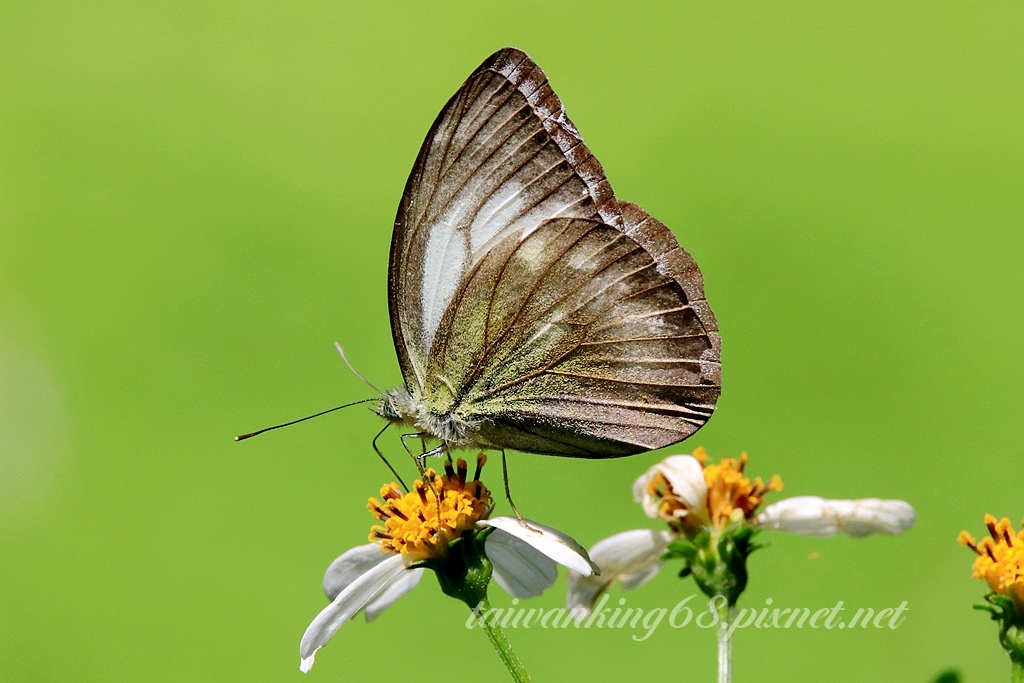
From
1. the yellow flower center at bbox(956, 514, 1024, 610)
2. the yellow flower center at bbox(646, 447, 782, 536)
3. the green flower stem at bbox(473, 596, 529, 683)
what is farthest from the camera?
the yellow flower center at bbox(646, 447, 782, 536)

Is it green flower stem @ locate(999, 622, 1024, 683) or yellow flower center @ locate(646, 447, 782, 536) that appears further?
yellow flower center @ locate(646, 447, 782, 536)

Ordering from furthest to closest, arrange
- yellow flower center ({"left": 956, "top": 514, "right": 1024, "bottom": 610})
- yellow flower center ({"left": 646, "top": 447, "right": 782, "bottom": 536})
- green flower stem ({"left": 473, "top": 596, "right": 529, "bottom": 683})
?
yellow flower center ({"left": 646, "top": 447, "right": 782, "bottom": 536})
yellow flower center ({"left": 956, "top": 514, "right": 1024, "bottom": 610})
green flower stem ({"left": 473, "top": 596, "right": 529, "bottom": 683})

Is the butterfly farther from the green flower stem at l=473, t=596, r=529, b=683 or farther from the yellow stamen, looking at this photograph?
the green flower stem at l=473, t=596, r=529, b=683

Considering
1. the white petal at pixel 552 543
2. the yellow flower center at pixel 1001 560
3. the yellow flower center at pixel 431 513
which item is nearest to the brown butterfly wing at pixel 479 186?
the yellow flower center at pixel 431 513

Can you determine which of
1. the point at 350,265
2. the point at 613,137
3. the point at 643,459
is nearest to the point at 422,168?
the point at 643,459

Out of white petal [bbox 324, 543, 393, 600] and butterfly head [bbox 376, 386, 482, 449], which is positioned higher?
butterfly head [bbox 376, 386, 482, 449]

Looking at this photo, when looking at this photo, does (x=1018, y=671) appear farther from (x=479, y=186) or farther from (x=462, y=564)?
(x=479, y=186)

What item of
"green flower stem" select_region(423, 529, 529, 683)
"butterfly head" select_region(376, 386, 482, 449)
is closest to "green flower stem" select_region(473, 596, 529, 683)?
"green flower stem" select_region(423, 529, 529, 683)
